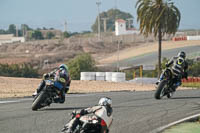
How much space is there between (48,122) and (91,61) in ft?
143

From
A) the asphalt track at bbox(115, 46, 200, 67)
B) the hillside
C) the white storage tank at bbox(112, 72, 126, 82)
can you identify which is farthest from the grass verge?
the hillside

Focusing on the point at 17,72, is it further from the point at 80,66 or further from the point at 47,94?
the point at 47,94

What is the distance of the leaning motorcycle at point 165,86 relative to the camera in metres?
15.7

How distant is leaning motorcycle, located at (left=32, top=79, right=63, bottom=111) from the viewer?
12125 mm

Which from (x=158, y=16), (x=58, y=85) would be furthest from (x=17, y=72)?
(x=58, y=85)

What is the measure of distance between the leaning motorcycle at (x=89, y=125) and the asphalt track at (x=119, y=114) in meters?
1.67

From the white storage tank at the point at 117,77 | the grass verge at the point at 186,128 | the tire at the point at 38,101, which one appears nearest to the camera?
the grass verge at the point at 186,128

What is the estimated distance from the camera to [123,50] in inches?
3600

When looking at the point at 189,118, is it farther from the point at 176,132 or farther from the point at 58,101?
the point at 58,101

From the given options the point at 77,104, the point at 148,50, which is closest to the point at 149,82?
the point at 77,104

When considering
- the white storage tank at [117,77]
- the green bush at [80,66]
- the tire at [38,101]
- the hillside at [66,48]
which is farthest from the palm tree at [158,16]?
the hillside at [66,48]

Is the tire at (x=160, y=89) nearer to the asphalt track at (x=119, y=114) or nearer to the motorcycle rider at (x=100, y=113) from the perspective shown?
the asphalt track at (x=119, y=114)

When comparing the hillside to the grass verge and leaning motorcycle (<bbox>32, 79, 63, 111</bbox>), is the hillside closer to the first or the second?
leaning motorcycle (<bbox>32, 79, 63, 111</bbox>)

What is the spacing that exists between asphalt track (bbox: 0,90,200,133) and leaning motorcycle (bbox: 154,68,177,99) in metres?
0.26
